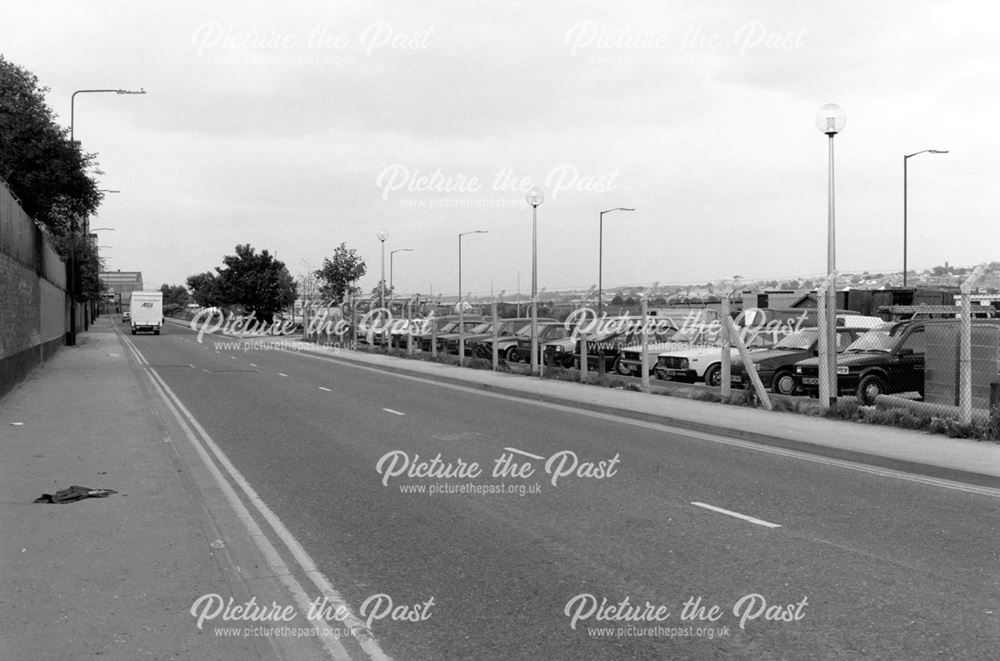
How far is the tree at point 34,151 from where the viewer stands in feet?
100

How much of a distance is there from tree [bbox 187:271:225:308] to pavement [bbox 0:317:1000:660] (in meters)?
73.8

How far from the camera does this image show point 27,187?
31281mm

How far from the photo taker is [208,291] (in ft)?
360

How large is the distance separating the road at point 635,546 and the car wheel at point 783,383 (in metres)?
6.32

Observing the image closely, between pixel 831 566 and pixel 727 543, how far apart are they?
894 millimetres

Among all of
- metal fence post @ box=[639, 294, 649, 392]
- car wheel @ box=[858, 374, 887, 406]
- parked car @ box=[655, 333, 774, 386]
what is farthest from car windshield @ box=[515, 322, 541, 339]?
car wheel @ box=[858, 374, 887, 406]

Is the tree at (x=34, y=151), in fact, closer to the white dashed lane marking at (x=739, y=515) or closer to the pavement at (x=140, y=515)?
the pavement at (x=140, y=515)

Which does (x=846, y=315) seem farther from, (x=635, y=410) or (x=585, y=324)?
(x=635, y=410)

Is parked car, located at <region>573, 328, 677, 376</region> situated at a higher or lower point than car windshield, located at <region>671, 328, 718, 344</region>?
lower

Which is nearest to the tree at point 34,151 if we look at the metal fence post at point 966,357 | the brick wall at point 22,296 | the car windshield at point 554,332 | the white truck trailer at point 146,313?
the brick wall at point 22,296

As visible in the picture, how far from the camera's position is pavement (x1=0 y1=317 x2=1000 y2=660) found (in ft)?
17.8

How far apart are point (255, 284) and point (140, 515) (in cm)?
7931

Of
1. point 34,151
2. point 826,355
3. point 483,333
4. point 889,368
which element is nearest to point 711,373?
point 889,368

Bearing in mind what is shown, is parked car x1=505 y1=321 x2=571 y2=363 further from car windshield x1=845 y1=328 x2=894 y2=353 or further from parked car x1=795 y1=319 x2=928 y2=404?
parked car x1=795 y1=319 x2=928 y2=404
